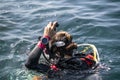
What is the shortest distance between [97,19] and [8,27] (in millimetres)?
2904

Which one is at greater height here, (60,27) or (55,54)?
(55,54)

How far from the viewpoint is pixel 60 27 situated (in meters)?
9.35

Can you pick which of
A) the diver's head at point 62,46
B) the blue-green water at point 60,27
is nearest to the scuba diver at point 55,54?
the diver's head at point 62,46

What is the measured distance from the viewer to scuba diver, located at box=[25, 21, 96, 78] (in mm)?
5227

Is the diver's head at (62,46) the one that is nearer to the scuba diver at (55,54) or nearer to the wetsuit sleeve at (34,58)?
the scuba diver at (55,54)

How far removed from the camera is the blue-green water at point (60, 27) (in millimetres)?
6918

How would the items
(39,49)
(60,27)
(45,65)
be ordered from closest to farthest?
(39,49) → (45,65) → (60,27)

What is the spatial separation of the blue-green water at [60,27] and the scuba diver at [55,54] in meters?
0.36

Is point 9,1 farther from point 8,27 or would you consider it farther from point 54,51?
point 54,51

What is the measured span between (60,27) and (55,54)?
160 inches

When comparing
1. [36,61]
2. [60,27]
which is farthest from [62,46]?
[60,27]

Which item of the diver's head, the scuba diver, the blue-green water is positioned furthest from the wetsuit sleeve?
the blue-green water

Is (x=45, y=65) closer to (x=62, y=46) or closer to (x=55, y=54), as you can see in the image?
(x=55, y=54)

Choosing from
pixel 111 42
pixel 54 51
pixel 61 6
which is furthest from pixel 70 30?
pixel 54 51
